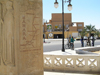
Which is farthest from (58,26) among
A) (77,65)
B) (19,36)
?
(19,36)

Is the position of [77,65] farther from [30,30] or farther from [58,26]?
[58,26]

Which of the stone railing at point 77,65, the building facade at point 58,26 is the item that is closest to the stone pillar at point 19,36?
the stone railing at point 77,65

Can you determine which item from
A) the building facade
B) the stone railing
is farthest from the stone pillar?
the building facade

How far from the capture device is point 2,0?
3.36 meters

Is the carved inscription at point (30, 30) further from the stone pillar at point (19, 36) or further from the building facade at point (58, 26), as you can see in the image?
the building facade at point (58, 26)

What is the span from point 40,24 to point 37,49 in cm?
73

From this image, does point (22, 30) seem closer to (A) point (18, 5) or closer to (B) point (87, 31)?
(A) point (18, 5)

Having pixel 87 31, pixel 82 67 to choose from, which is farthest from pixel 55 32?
pixel 82 67

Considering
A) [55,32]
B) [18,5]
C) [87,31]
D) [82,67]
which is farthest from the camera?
[55,32]

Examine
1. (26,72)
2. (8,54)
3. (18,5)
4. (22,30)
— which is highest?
(18,5)

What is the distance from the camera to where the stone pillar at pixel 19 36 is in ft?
10.9

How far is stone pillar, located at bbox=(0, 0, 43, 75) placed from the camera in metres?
3.31

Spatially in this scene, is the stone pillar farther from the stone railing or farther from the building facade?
the building facade

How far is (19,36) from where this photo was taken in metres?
3.32
